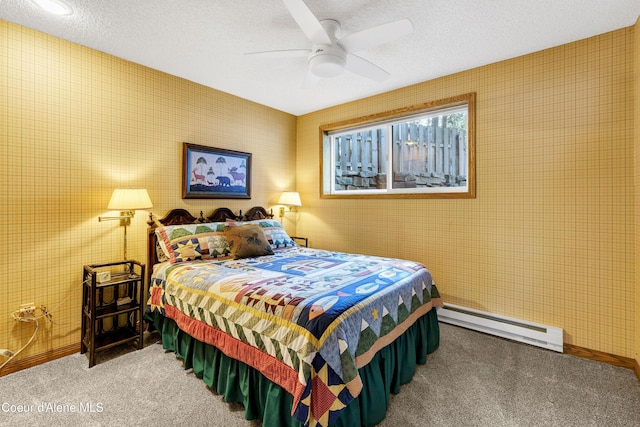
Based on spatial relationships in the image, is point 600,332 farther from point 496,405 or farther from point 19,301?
point 19,301

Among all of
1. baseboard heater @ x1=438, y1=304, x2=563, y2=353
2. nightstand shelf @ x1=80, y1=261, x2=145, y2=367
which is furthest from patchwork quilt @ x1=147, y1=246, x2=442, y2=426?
baseboard heater @ x1=438, y1=304, x2=563, y2=353

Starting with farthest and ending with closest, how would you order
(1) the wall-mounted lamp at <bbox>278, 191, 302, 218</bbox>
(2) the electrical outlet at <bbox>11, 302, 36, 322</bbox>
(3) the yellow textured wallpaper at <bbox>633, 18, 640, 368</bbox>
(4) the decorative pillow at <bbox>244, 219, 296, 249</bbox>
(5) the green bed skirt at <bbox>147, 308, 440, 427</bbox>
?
(1) the wall-mounted lamp at <bbox>278, 191, 302, 218</bbox> → (4) the decorative pillow at <bbox>244, 219, 296, 249</bbox> → (2) the electrical outlet at <bbox>11, 302, 36, 322</bbox> → (3) the yellow textured wallpaper at <bbox>633, 18, 640, 368</bbox> → (5) the green bed skirt at <bbox>147, 308, 440, 427</bbox>

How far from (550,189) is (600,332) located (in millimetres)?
1227

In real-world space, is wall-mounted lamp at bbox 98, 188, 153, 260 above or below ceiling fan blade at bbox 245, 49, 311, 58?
below

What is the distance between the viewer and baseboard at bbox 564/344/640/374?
228 cm

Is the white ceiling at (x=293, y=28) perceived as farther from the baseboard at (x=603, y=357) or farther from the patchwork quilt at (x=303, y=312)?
the baseboard at (x=603, y=357)

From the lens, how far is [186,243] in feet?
9.16

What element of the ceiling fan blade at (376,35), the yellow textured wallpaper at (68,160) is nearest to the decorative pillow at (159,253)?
the yellow textured wallpaper at (68,160)

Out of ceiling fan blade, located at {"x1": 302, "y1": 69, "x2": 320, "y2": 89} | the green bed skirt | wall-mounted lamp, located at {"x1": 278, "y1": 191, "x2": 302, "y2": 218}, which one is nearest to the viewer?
the green bed skirt

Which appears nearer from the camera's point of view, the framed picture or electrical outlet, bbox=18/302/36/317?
electrical outlet, bbox=18/302/36/317

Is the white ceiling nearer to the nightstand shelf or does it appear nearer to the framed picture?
the framed picture

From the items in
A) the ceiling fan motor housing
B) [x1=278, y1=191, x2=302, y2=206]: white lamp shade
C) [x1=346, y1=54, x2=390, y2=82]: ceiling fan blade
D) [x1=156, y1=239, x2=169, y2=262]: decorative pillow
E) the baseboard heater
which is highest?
[x1=346, y1=54, x2=390, y2=82]: ceiling fan blade

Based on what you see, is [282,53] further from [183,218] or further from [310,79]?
[183,218]

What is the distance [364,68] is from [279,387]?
7.51 feet
